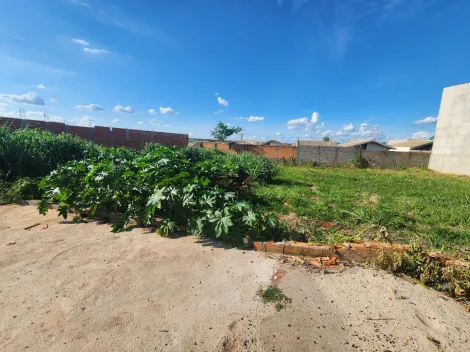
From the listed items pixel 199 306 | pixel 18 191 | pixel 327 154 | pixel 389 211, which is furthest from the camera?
pixel 327 154

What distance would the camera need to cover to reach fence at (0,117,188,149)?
11.6 m

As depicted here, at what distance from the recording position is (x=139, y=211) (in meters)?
3.06

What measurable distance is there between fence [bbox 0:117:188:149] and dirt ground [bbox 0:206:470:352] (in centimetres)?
1154

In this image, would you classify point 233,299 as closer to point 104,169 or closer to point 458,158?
point 104,169

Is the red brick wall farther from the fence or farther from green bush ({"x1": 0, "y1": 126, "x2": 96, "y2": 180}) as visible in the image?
green bush ({"x1": 0, "y1": 126, "x2": 96, "y2": 180})

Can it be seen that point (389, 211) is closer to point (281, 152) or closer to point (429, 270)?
point (429, 270)

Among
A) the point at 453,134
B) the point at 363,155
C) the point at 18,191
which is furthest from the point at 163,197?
the point at 453,134

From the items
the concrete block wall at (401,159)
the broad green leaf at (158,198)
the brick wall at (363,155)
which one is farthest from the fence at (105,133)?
the concrete block wall at (401,159)

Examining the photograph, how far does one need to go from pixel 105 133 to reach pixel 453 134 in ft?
64.5

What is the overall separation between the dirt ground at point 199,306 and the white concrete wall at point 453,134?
1329 centimetres

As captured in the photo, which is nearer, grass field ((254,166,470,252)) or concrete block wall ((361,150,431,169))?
grass field ((254,166,470,252))

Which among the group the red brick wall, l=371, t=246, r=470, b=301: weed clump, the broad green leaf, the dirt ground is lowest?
the dirt ground

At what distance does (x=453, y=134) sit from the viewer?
11.7 metres

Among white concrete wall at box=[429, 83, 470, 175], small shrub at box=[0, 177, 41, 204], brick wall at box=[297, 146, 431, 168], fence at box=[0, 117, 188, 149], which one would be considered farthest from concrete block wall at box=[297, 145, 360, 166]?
small shrub at box=[0, 177, 41, 204]
